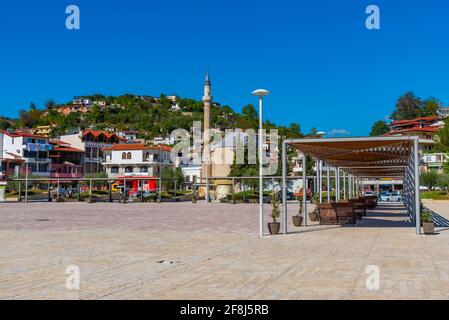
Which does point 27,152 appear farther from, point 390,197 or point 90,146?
point 390,197

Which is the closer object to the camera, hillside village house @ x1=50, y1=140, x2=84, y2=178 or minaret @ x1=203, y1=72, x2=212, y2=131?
minaret @ x1=203, y1=72, x2=212, y2=131

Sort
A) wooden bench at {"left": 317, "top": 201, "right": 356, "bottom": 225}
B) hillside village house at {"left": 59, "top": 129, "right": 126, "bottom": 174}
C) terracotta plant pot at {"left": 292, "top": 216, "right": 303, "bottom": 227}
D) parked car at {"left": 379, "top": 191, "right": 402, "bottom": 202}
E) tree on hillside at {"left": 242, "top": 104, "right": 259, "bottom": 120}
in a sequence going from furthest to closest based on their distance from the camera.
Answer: tree on hillside at {"left": 242, "top": 104, "right": 259, "bottom": 120} → hillside village house at {"left": 59, "top": 129, "right": 126, "bottom": 174} → parked car at {"left": 379, "top": 191, "right": 402, "bottom": 202} → wooden bench at {"left": 317, "top": 201, "right": 356, "bottom": 225} → terracotta plant pot at {"left": 292, "top": 216, "right": 303, "bottom": 227}

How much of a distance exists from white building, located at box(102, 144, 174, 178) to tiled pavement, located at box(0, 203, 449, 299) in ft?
219

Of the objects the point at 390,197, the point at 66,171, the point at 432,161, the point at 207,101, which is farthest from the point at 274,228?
the point at 66,171

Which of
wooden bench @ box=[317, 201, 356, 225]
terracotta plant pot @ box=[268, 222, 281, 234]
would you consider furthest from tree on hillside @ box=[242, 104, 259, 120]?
terracotta plant pot @ box=[268, 222, 281, 234]

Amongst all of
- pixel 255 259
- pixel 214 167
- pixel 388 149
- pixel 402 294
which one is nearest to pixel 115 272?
pixel 255 259

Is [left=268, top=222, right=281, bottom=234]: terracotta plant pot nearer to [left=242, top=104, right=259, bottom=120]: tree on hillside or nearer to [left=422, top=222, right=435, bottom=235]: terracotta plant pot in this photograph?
[left=422, top=222, right=435, bottom=235]: terracotta plant pot

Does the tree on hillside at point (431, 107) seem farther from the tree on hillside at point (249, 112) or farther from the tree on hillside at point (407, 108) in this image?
the tree on hillside at point (249, 112)

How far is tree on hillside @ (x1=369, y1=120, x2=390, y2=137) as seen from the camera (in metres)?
124

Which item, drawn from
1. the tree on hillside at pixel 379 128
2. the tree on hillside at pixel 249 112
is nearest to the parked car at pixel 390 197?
the tree on hillside at pixel 379 128

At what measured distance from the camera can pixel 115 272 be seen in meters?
8.21

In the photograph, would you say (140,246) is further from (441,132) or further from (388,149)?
(441,132)

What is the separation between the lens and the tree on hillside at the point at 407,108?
122625 mm
